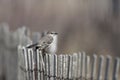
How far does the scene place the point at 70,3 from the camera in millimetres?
15516

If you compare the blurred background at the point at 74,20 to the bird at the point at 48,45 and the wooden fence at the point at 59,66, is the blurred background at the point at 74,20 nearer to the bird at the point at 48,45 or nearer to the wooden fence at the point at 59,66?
the wooden fence at the point at 59,66

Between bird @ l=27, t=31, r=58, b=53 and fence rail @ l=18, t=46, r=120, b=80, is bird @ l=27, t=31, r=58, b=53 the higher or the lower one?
the higher one

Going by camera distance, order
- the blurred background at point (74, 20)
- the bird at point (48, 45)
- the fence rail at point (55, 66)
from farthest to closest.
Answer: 1. the blurred background at point (74, 20)
2. the bird at point (48, 45)
3. the fence rail at point (55, 66)

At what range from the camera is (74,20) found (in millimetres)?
14742

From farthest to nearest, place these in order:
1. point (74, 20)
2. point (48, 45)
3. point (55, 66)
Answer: point (74, 20) → point (48, 45) → point (55, 66)

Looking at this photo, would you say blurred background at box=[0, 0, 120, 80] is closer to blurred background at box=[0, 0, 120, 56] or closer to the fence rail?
blurred background at box=[0, 0, 120, 56]

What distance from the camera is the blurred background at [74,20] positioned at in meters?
12.8

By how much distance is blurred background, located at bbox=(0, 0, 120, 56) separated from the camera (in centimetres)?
1277

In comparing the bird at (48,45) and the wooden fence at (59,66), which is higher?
the bird at (48,45)

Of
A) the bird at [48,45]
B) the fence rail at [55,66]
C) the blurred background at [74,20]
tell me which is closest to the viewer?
the fence rail at [55,66]

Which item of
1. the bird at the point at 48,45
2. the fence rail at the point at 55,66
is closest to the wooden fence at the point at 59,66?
the fence rail at the point at 55,66

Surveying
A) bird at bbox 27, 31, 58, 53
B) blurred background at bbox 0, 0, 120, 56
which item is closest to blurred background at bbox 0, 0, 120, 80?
blurred background at bbox 0, 0, 120, 56

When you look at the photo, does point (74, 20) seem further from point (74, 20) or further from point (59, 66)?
point (59, 66)

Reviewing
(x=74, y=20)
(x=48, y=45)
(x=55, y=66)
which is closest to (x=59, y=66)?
(x=55, y=66)
